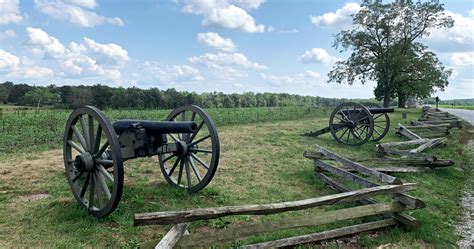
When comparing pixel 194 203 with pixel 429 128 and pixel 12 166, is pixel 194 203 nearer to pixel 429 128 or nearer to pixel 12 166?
pixel 12 166

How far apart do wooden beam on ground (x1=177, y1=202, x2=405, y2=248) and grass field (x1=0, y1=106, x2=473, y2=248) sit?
0.35 meters

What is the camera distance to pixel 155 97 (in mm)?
55750

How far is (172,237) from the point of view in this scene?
10.9 ft

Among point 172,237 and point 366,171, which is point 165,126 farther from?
point 366,171

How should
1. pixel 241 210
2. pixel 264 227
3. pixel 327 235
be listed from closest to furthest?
1. pixel 241 210
2. pixel 264 227
3. pixel 327 235

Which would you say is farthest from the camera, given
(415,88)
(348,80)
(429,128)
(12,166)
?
(348,80)

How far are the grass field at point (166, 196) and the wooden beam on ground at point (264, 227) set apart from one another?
0.35m

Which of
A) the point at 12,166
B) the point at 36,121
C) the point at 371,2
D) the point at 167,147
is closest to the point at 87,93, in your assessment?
the point at 36,121

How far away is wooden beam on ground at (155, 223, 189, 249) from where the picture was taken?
322cm

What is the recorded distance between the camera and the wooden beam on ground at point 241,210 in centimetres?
324

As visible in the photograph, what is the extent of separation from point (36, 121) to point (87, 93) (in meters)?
28.7

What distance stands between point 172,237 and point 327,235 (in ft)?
6.33

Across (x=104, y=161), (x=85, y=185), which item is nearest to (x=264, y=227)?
(x=104, y=161)

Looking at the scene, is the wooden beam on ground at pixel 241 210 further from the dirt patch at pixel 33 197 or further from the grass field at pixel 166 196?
the dirt patch at pixel 33 197
